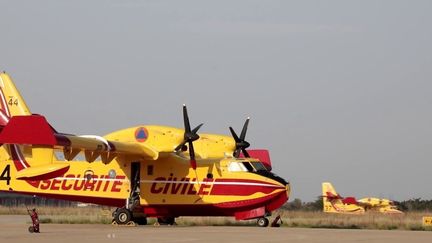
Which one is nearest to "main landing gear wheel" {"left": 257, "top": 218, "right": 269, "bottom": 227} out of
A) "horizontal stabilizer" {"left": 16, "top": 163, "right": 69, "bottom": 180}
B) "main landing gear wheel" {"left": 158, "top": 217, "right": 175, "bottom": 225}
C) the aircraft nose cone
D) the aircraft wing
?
the aircraft nose cone

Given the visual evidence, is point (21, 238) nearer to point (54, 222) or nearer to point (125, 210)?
point (125, 210)

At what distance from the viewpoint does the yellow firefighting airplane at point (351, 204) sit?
250ft

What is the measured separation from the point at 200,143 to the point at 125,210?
242 inches

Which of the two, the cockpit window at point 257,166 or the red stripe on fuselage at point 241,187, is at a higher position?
the cockpit window at point 257,166

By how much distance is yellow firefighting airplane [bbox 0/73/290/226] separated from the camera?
1540 inches

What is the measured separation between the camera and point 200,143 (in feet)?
144

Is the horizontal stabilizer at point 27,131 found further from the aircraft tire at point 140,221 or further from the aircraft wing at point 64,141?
the aircraft tire at point 140,221

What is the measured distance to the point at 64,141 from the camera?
1297 inches

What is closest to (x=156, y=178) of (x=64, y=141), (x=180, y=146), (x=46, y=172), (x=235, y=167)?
(x=180, y=146)

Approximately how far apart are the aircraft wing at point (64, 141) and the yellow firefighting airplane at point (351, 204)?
3860 cm

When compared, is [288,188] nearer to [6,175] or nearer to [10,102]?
[6,175]

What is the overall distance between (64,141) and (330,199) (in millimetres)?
46724

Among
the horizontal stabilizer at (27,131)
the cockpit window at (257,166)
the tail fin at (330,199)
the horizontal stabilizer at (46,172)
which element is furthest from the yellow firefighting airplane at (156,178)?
the tail fin at (330,199)

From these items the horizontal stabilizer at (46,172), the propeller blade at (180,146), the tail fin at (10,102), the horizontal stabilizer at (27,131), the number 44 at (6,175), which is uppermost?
the tail fin at (10,102)
